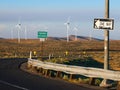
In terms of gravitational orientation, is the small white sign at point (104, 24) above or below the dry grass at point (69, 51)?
above

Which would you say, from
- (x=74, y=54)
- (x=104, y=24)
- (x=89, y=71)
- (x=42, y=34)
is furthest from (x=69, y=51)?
(x=104, y=24)

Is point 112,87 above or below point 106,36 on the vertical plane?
below

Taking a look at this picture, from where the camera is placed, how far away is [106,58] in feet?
76.8

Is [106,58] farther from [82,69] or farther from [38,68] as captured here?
[38,68]

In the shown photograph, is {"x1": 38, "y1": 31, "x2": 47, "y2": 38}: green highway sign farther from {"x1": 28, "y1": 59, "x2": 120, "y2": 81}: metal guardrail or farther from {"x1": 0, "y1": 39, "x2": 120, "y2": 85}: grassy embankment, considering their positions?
{"x1": 28, "y1": 59, "x2": 120, "y2": 81}: metal guardrail

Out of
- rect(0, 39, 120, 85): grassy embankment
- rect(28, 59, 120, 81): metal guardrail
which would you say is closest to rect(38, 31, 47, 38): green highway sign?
rect(0, 39, 120, 85): grassy embankment

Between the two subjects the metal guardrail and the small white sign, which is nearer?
the metal guardrail

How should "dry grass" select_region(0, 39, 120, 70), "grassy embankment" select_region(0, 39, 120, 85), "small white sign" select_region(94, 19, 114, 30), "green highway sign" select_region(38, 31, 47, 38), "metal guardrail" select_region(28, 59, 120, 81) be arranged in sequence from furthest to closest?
1. "dry grass" select_region(0, 39, 120, 70)
2. "grassy embankment" select_region(0, 39, 120, 85)
3. "green highway sign" select_region(38, 31, 47, 38)
4. "small white sign" select_region(94, 19, 114, 30)
5. "metal guardrail" select_region(28, 59, 120, 81)

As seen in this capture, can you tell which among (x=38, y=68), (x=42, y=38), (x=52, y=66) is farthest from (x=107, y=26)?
(x=42, y=38)

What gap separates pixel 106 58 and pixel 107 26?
148cm

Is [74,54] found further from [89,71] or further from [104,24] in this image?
[104,24]

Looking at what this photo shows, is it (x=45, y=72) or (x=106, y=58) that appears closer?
(x=106, y=58)

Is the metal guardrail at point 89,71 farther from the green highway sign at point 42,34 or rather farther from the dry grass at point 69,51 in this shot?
the dry grass at point 69,51

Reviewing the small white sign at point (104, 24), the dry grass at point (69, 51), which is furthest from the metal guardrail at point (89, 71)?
the dry grass at point (69, 51)
